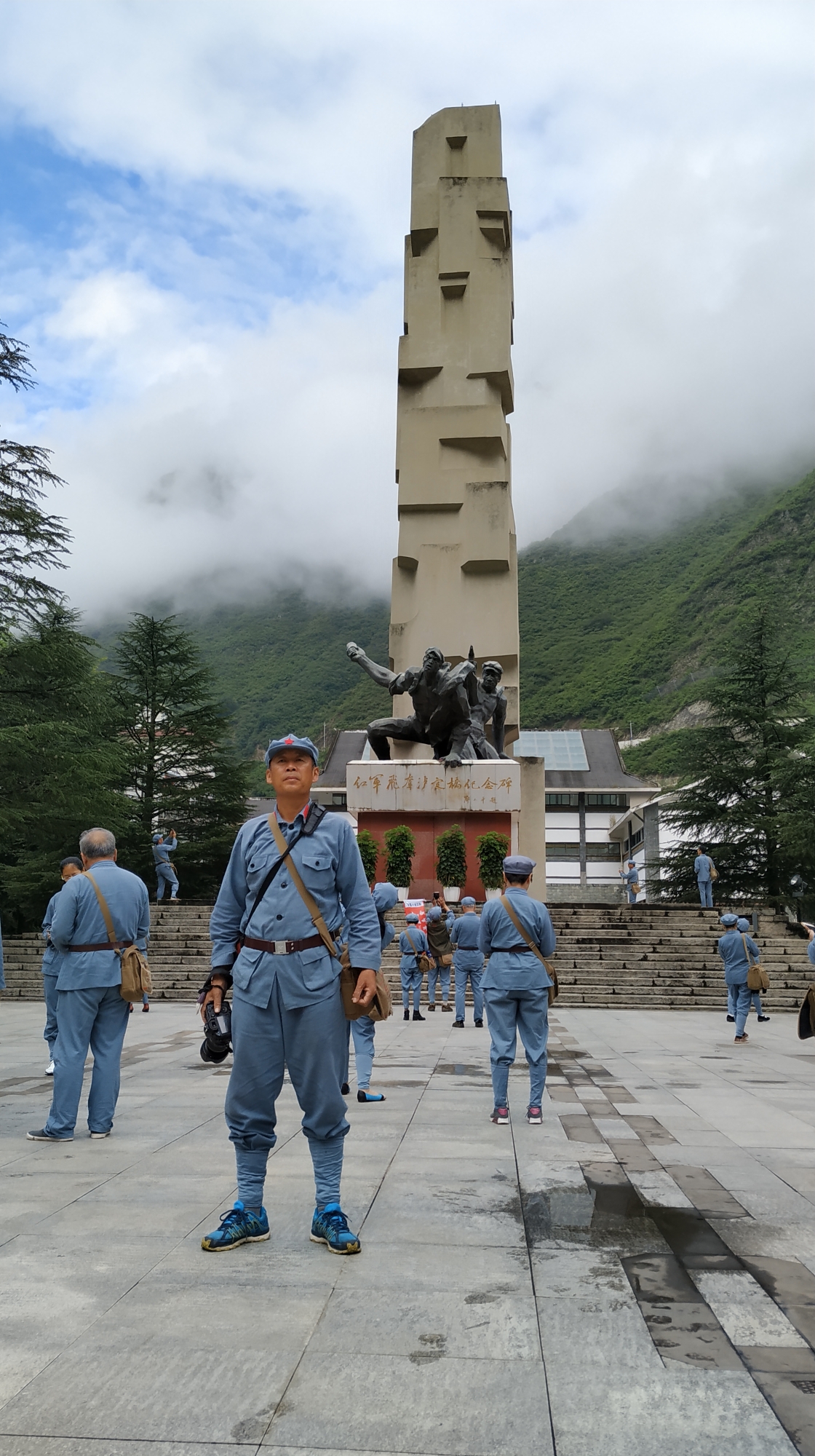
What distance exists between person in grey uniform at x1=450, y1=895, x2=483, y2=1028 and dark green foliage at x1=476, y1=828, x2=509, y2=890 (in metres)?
8.17

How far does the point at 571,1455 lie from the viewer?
2.10m

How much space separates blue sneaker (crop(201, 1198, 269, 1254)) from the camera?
3.39 m

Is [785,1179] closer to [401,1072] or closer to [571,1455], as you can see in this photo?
[571,1455]

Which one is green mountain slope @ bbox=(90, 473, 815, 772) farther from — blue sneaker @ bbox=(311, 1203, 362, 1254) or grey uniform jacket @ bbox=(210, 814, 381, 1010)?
blue sneaker @ bbox=(311, 1203, 362, 1254)

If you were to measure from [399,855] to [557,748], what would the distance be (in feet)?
98.4

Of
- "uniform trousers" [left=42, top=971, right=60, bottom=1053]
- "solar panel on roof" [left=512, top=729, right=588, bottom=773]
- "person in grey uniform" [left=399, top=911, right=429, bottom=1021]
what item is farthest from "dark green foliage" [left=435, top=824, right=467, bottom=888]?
"solar panel on roof" [left=512, top=729, right=588, bottom=773]

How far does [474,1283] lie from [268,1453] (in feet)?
3.74

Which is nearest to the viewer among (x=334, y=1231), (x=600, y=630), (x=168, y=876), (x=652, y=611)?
(x=334, y=1231)

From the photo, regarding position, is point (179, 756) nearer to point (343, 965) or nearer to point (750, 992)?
point (750, 992)

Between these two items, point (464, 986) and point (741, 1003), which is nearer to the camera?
point (741, 1003)

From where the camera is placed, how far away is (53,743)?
2028 cm

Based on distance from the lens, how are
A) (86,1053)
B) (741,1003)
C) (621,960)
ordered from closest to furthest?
(86,1053)
(741,1003)
(621,960)

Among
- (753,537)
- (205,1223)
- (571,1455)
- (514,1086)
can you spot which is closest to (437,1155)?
(205,1223)

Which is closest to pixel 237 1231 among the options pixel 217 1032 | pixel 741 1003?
pixel 217 1032
